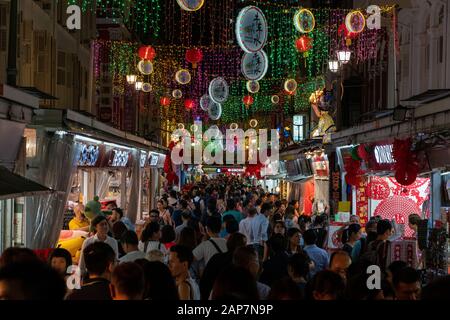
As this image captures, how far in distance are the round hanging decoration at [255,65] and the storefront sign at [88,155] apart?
4.71 meters

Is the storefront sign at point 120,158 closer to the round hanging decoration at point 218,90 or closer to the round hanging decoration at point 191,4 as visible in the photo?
the round hanging decoration at point 218,90

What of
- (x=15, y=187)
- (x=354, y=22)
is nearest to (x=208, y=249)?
(x=15, y=187)

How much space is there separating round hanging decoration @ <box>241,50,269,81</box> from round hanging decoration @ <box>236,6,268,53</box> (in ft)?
10.9

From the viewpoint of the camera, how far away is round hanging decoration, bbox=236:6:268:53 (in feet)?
55.1

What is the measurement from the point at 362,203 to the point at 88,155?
8.81 m

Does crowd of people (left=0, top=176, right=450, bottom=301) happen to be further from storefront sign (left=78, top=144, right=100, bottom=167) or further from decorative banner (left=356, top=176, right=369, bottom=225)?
decorative banner (left=356, top=176, right=369, bottom=225)

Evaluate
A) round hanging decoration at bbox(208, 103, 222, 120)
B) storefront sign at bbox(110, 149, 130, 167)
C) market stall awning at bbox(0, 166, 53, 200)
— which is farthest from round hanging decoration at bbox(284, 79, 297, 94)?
market stall awning at bbox(0, 166, 53, 200)

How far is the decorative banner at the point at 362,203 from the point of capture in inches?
936

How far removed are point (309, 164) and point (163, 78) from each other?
1039 cm

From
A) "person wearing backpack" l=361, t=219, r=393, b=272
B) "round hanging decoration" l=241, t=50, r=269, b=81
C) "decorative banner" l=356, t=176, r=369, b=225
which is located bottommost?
"person wearing backpack" l=361, t=219, r=393, b=272

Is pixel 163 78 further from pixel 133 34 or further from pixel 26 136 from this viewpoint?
pixel 26 136

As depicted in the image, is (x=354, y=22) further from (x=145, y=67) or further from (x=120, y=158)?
(x=120, y=158)

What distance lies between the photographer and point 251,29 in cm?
1698

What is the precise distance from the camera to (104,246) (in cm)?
811
